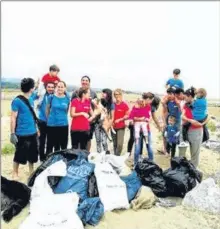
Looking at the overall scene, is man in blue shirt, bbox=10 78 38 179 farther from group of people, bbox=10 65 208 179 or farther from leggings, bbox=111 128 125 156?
leggings, bbox=111 128 125 156

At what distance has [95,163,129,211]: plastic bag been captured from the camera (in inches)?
213

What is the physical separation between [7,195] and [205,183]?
2.49 m

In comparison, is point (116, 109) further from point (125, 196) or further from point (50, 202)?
point (50, 202)

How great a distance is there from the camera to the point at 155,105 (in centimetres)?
783

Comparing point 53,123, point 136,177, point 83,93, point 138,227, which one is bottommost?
point 138,227

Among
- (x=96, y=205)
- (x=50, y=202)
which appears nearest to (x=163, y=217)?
(x=96, y=205)

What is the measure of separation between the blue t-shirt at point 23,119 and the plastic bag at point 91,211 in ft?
4.77

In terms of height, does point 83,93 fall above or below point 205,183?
above

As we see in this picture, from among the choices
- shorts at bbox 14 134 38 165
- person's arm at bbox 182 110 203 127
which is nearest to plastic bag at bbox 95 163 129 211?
shorts at bbox 14 134 38 165

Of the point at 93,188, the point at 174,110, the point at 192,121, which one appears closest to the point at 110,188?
the point at 93,188

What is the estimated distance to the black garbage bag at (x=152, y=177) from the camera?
19.7ft

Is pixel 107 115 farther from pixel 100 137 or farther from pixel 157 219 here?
pixel 157 219

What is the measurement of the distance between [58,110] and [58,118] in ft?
0.39


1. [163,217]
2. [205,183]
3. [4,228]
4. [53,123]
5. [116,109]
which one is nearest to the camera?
[4,228]
